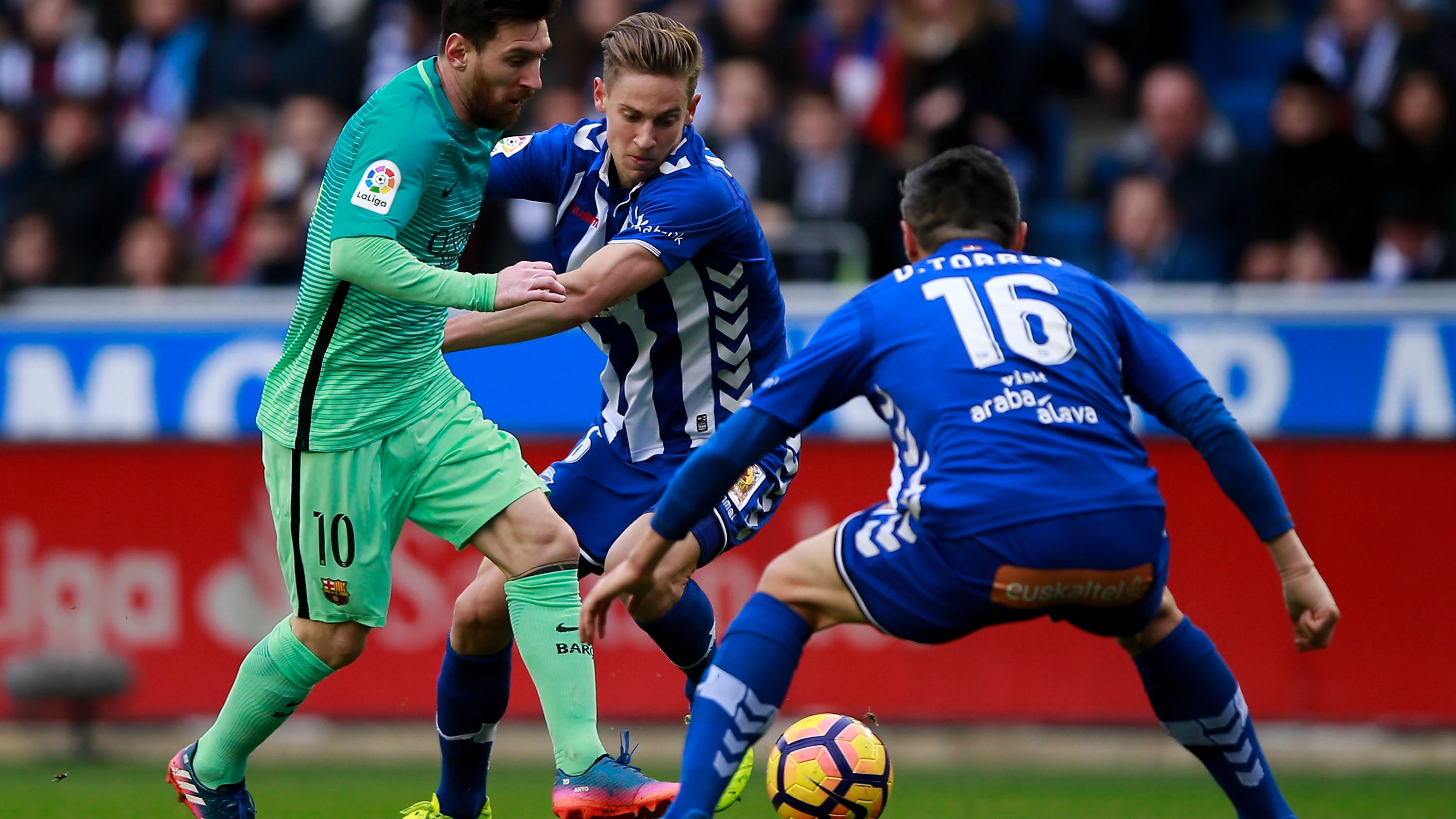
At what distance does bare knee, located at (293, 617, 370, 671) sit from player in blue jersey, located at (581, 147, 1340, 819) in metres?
1.03

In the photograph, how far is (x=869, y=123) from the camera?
11344mm

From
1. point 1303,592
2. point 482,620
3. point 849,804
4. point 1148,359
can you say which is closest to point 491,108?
point 482,620

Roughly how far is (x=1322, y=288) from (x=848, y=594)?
556cm

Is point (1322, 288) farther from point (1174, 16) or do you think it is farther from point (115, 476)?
point (115, 476)

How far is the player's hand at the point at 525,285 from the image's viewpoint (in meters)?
4.90

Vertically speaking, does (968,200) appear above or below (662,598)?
above

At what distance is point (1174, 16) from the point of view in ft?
37.5

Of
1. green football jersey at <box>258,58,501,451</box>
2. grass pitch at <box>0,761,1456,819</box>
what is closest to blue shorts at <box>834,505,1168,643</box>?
green football jersey at <box>258,58,501,451</box>

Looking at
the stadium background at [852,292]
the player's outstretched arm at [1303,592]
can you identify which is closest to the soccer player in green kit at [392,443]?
the player's outstretched arm at [1303,592]

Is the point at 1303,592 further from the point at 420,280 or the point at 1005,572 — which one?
the point at 420,280

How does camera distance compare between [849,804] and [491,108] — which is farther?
[849,804]

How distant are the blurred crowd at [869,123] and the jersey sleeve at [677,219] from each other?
5.03 metres

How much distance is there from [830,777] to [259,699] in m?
1.73

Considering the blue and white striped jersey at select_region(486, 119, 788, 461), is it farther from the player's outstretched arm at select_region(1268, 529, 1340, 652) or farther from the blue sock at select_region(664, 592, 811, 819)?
the player's outstretched arm at select_region(1268, 529, 1340, 652)
